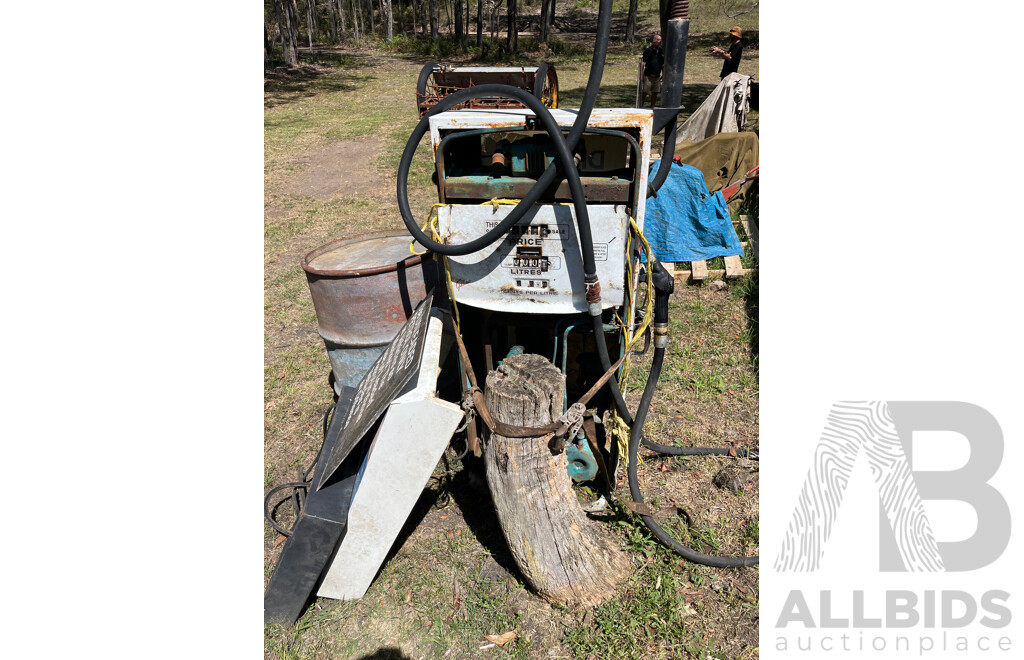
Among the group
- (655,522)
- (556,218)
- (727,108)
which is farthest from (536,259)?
(727,108)

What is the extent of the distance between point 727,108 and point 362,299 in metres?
6.53

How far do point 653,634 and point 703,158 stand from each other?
5.77 meters

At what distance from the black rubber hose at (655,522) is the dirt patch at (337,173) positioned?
21.8 feet

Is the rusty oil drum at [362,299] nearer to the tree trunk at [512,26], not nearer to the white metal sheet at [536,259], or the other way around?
the white metal sheet at [536,259]

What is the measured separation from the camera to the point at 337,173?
31.2 ft

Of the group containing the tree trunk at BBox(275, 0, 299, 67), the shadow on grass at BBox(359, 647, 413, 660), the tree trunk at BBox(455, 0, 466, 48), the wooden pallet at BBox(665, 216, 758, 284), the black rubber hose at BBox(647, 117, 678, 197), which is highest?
the tree trunk at BBox(455, 0, 466, 48)

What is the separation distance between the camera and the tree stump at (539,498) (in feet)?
7.77

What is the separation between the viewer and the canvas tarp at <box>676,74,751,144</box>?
313 inches

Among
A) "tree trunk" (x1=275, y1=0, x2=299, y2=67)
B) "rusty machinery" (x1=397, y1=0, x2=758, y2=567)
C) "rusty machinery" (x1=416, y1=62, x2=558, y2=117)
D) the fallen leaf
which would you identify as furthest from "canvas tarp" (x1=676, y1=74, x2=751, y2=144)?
"tree trunk" (x1=275, y1=0, x2=299, y2=67)

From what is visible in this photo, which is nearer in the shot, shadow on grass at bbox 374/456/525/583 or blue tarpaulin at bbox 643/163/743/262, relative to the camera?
shadow on grass at bbox 374/456/525/583

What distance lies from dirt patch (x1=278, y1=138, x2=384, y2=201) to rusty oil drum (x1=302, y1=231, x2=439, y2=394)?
5.39 m

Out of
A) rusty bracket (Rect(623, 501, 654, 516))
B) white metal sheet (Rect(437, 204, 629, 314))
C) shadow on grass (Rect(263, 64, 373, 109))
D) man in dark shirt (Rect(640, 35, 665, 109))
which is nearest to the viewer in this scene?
white metal sheet (Rect(437, 204, 629, 314))

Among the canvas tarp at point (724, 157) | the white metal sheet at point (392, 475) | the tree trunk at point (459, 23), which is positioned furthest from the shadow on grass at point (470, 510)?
the tree trunk at point (459, 23)

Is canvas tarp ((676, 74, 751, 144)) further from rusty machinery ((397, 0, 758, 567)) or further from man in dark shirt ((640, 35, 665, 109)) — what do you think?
rusty machinery ((397, 0, 758, 567))
